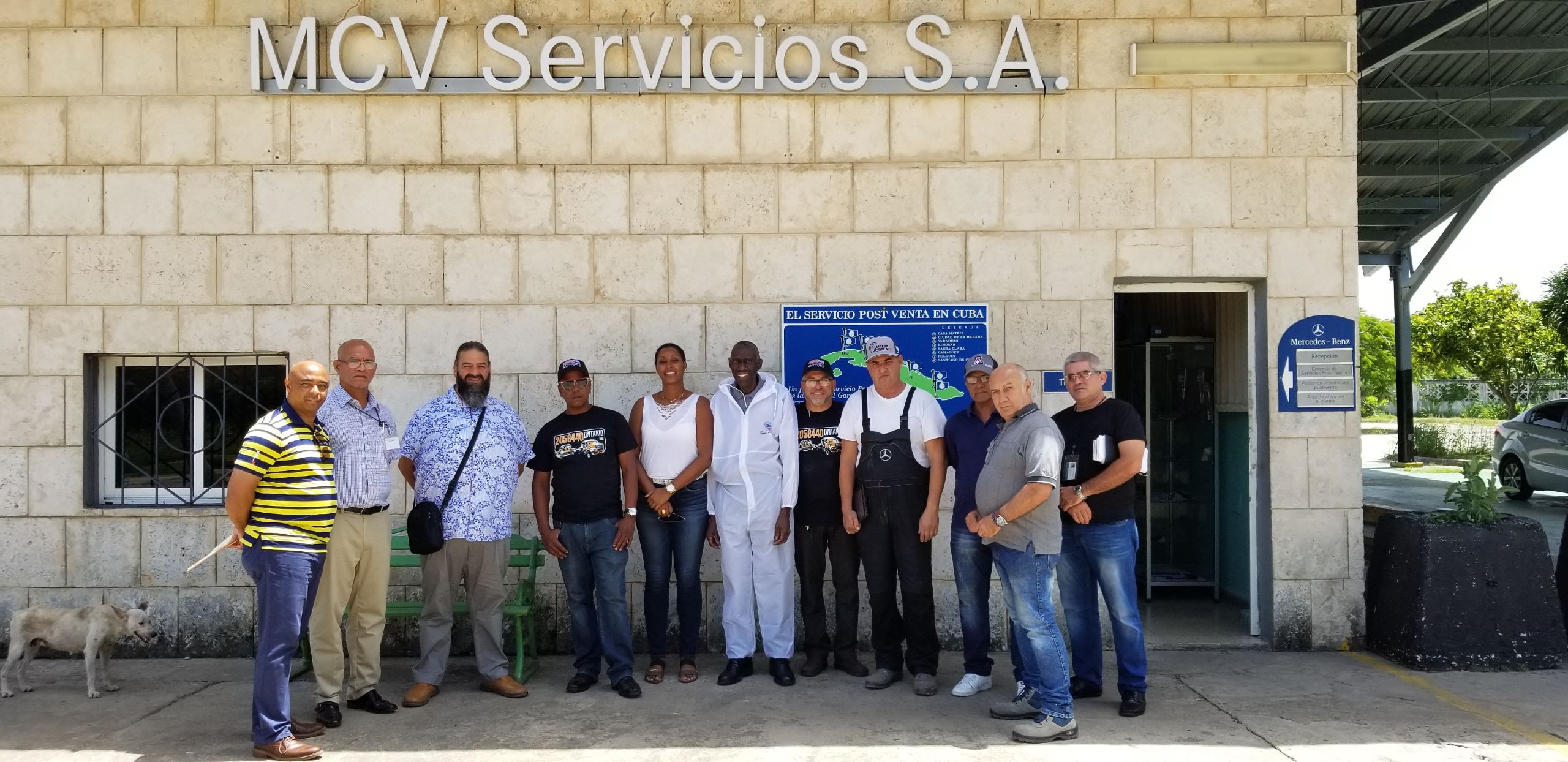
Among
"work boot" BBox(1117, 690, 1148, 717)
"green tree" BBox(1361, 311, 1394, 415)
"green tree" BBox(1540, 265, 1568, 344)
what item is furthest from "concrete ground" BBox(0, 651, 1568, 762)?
"green tree" BBox(1361, 311, 1394, 415)

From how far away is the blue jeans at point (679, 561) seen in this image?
6219 mm

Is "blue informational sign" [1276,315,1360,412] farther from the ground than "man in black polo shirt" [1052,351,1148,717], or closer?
farther from the ground

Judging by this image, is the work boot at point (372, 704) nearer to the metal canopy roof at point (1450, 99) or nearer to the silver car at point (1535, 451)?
the metal canopy roof at point (1450, 99)

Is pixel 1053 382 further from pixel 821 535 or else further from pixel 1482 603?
pixel 1482 603

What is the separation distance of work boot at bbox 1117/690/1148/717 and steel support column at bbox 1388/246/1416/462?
21655 mm

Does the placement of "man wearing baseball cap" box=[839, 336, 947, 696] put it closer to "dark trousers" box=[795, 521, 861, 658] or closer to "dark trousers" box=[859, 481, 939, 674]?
"dark trousers" box=[859, 481, 939, 674]

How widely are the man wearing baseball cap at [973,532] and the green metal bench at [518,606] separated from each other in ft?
7.90

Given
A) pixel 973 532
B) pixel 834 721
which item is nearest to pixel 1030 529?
pixel 973 532

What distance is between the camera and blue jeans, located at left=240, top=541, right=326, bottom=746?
4961 millimetres

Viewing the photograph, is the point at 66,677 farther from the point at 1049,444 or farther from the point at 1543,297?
the point at 1543,297

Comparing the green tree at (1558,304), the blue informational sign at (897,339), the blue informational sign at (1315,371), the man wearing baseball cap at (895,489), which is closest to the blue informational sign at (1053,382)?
the blue informational sign at (897,339)

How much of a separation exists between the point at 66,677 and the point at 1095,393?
5985 mm

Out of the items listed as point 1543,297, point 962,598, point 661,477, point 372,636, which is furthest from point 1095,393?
point 1543,297

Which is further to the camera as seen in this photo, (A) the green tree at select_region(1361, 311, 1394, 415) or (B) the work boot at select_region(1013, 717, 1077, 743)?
(A) the green tree at select_region(1361, 311, 1394, 415)
